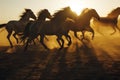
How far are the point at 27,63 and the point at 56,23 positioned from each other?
420cm

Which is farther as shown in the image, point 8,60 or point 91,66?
point 8,60

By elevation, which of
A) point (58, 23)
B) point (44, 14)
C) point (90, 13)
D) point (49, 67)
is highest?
point (44, 14)

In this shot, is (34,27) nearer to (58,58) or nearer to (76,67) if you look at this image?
(58,58)

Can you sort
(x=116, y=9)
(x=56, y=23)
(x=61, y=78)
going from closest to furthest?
(x=61, y=78), (x=56, y=23), (x=116, y=9)

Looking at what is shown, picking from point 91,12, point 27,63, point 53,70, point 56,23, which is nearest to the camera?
point 53,70

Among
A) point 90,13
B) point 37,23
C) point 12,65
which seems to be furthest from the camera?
point 90,13

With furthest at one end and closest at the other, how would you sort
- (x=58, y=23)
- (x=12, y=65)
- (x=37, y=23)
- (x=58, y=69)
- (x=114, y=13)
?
(x=114, y=13) → (x=37, y=23) → (x=58, y=23) → (x=12, y=65) → (x=58, y=69)

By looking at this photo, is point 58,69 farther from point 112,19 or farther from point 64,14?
point 112,19

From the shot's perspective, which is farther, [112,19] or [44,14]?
[112,19]

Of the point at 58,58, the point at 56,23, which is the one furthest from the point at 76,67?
the point at 56,23

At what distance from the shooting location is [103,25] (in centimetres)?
1934

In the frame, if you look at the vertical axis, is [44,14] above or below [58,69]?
above

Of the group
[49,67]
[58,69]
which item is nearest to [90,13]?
[49,67]

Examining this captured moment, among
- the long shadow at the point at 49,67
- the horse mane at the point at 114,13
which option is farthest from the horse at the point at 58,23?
the horse mane at the point at 114,13
